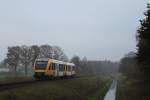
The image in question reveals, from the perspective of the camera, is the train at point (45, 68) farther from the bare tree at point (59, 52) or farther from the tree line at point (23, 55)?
the bare tree at point (59, 52)

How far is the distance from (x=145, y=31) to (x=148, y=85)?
48.4 feet

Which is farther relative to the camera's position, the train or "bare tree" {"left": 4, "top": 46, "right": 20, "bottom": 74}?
"bare tree" {"left": 4, "top": 46, "right": 20, "bottom": 74}

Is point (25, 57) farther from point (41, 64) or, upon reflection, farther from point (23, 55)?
point (41, 64)

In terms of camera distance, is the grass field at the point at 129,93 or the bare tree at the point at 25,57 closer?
the grass field at the point at 129,93

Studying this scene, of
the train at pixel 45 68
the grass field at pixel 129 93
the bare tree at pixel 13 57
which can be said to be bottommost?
the grass field at pixel 129 93

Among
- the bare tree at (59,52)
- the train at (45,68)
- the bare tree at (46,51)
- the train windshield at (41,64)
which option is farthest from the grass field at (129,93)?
the bare tree at (59,52)

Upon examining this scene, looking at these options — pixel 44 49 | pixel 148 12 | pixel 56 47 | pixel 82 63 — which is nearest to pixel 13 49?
pixel 44 49

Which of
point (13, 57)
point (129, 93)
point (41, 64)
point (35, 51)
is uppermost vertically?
point (35, 51)

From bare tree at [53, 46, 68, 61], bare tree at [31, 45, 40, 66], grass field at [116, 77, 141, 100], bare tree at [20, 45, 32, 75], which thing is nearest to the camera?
grass field at [116, 77, 141, 100]

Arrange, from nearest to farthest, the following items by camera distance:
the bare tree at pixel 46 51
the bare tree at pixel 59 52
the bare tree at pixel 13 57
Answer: the bare tree at pixel 13 57 → the bare tree at pixel 46 51 → the bare tree at pixel 59 52

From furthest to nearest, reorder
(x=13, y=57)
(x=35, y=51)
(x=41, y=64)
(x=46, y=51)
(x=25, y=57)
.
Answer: (x=46, y=51) < (x=35, y=51) < (x=25, y=57) < (x=13, y=57) < (x=41, y=64)

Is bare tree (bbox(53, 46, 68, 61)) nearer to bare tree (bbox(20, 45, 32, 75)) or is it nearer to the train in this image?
bare tree (bbox(20, 45, 32, 75))

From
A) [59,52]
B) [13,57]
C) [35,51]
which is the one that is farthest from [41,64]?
[59,52]

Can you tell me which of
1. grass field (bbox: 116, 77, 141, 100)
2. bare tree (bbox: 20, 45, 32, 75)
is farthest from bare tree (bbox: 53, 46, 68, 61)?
grass field (bbox: 116, 77, 141, 100)
